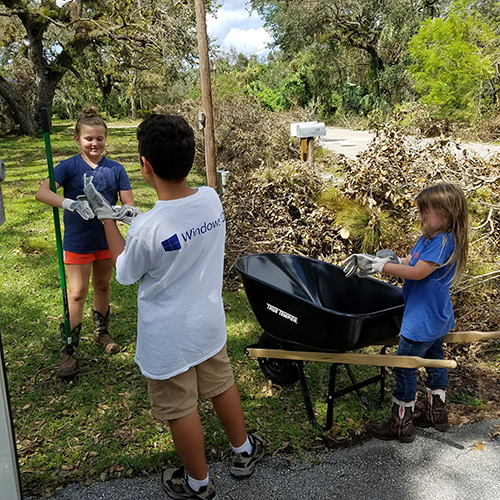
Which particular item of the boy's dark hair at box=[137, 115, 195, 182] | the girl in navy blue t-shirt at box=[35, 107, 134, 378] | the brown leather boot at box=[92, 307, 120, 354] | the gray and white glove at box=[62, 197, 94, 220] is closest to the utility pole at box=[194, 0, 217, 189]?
the brown leather boot at box=[92, 307, 120, 354]

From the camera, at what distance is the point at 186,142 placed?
72.2 inches

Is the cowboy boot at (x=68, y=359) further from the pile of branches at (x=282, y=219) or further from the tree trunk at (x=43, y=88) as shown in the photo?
the tree trunk at (x=43, y=88)

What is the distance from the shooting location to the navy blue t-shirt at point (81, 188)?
2.98 m

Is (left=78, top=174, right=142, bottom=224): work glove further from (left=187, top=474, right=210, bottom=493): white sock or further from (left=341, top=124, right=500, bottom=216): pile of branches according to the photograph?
(left=341, top=124, right=500, bottom=216): pile of branches

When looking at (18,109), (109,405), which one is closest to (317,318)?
(109,405)

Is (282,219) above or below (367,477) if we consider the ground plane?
above

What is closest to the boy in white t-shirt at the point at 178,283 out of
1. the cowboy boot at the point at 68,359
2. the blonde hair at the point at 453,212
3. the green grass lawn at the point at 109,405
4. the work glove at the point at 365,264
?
the green grass lawn at the point at 109,405

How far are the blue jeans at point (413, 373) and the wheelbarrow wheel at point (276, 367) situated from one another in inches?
28.7

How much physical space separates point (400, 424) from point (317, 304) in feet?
2.90

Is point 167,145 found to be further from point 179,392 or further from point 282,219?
point 282,219

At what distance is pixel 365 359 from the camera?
2377 mm

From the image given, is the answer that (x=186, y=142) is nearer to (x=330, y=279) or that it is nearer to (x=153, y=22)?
(x=330, y=279)

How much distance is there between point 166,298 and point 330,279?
60.6 inches

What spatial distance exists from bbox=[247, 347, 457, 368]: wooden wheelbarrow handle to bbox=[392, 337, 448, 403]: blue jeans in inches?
9.7
